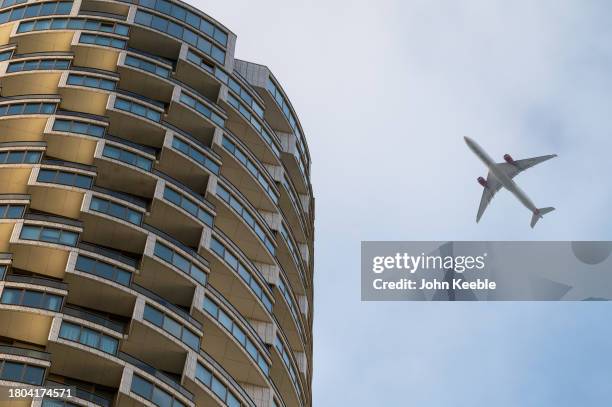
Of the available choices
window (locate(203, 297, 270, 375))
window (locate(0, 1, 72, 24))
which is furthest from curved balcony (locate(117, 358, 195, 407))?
window (locate(0, 1, 72, 24))

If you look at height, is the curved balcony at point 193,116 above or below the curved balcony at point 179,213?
above

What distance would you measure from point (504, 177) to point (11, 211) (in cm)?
6482

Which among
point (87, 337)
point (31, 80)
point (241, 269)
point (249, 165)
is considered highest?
point (31, 80)

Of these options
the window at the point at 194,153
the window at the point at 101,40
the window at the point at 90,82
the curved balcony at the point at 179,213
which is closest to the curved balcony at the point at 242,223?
the window at the point at 194,153

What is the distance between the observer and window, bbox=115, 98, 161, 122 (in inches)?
3002

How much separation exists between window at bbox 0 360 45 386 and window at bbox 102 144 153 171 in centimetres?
1970

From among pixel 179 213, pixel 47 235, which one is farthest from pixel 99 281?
pixel 179 213

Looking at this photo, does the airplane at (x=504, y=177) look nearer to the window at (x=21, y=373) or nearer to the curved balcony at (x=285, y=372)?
the curved balcony at (x=285, y=372)

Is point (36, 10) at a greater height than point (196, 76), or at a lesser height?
greater

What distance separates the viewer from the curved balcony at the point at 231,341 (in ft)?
218

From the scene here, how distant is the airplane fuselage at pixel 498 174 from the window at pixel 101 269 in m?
61.5

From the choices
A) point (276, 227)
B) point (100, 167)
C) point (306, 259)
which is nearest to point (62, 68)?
point (100, 167)

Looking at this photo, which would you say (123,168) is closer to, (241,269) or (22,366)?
(241,269)

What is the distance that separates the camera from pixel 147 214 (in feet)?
225
